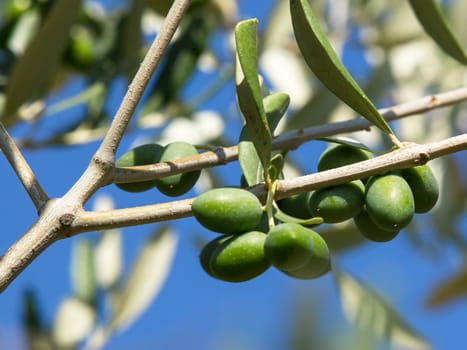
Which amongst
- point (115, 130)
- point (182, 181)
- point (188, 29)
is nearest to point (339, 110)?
point (188, 29)

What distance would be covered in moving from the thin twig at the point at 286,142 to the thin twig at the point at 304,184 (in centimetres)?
6

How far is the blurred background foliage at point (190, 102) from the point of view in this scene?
1834mm

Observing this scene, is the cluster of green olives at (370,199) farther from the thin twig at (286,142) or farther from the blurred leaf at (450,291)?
the blurred leaf at (450,291)

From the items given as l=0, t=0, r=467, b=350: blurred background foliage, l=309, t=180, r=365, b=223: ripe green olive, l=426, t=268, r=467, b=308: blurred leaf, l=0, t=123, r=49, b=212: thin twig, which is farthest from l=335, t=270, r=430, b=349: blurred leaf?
l=0, t=123, r=49, b=212: thin twig

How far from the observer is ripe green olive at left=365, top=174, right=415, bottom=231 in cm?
94

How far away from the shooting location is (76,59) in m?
2.15

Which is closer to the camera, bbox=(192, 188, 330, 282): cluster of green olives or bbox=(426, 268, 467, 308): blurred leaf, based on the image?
bbox=(192, 188, 330, 282): cluster of green olives

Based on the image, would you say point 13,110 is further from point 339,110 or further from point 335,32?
point 335,32

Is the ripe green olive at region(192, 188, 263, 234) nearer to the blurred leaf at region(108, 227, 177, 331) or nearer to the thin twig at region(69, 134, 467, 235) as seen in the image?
the thin twig at region(69, 134, 467, 235)

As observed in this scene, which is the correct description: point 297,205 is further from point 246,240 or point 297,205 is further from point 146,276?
point 146,276

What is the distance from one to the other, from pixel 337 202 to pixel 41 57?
33.8 inches

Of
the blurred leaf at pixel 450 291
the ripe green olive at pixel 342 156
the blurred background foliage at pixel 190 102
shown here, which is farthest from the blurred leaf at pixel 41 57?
the blurred leaf at pixel 450 291

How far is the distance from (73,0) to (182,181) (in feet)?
2.01

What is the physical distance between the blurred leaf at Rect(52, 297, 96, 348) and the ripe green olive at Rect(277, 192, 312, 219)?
1.41 metres
